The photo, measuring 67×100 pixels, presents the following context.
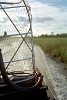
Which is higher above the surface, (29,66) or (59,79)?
(29,66)

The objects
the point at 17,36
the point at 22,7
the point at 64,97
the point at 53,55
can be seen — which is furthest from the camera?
the point at 53,55

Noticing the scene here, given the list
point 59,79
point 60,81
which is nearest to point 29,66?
point 60,81

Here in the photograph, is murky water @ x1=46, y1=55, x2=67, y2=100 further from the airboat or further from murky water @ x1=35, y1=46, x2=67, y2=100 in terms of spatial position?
the airboat

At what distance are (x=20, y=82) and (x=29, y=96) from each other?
54 cm

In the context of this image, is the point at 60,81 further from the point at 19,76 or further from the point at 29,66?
the point at 19,76

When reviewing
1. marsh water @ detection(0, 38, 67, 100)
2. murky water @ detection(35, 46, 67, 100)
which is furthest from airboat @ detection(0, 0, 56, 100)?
murky water @ detection(35, 46, 67, 100)

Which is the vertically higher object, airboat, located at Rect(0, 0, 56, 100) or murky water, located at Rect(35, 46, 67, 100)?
airboat, located at Rect(0, 0, 56, 100)

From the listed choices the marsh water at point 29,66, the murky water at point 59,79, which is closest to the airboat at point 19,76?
the marsh water at point 29,66

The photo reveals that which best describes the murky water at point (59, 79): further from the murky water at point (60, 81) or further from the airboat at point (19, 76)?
the airboat at point (19, 76)

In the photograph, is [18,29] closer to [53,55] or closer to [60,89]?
[60,89]

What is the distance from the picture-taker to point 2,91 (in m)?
9.10

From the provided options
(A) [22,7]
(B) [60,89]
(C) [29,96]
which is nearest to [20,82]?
(C) [29,96]

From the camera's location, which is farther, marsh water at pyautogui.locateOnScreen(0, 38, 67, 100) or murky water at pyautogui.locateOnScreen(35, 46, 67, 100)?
murky water at pyautogui.locateOnScreen(35, 46, 67, 100)

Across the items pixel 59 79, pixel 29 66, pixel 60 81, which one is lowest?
pixel 59 79
